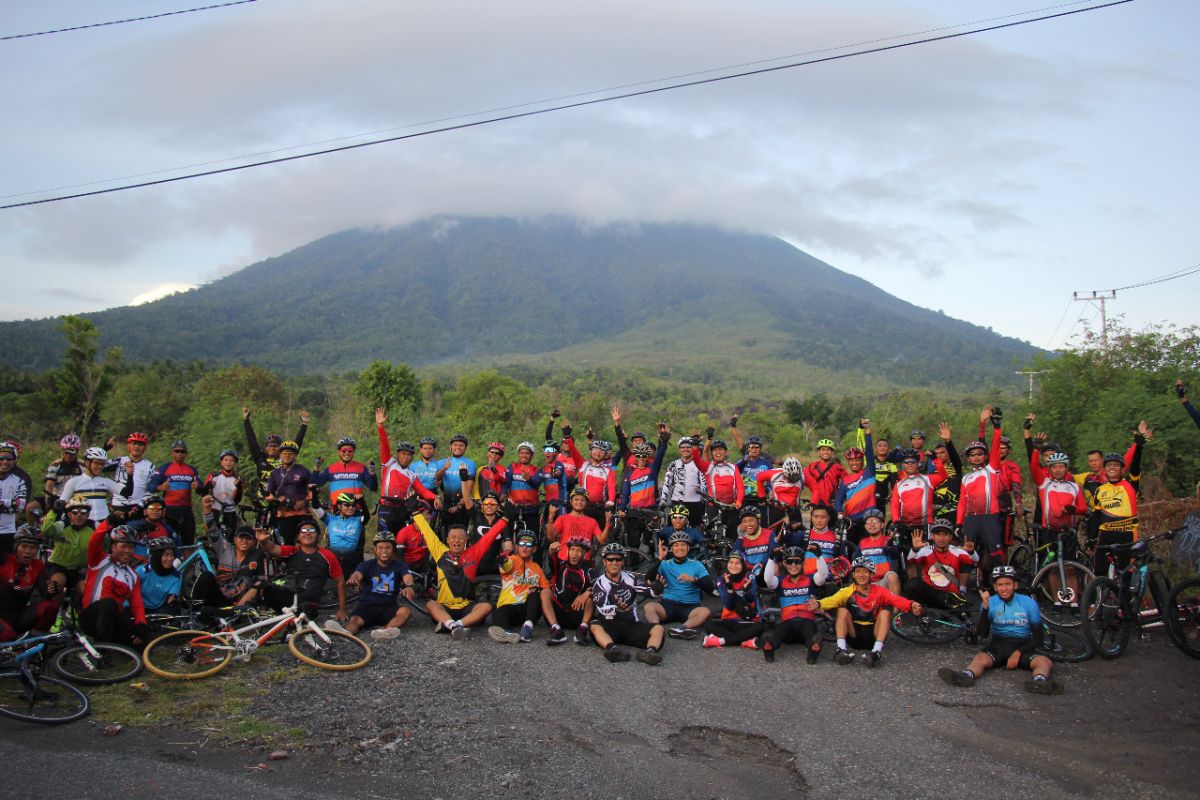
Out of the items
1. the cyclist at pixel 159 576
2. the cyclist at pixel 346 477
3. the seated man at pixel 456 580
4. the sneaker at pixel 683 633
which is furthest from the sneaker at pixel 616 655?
the cyclist at pixel 159 576

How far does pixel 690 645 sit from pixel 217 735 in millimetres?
4693

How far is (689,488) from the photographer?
39.1 feet

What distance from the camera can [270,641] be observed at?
342 inches

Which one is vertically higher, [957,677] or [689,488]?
[689,488]

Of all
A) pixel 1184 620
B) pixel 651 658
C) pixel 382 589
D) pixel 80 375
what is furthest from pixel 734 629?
pixel 80 375

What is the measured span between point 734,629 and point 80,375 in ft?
103

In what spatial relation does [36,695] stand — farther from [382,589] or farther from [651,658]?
[651,658]

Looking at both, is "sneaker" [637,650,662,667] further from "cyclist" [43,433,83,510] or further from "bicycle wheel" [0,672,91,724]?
"cyclist" [43,433,83,510]

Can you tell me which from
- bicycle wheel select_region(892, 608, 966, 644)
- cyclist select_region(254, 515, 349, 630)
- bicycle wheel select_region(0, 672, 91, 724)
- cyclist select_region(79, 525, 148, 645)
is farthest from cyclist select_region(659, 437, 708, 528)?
bicycle wheel select_region(0, 672, 91, 724)

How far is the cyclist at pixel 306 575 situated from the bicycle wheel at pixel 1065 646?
24.1 feet

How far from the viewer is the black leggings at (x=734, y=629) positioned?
9070 mm

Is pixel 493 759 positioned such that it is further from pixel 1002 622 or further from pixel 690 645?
pixel 1002 622

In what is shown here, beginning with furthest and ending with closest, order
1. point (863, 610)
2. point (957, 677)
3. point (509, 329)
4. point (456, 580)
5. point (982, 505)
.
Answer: point (509, 329)
point (982, 505)
point (456, 580)
point (863, 610)
point (957, 677)

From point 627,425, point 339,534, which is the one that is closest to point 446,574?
point 339,534
